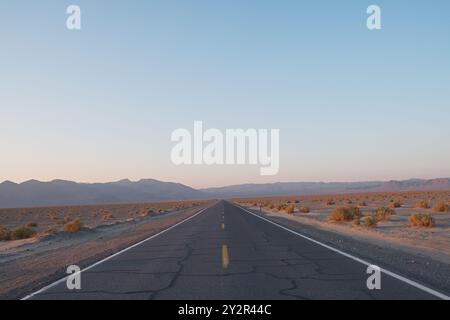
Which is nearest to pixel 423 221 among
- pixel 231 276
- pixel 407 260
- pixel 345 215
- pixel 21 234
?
pixel 345 215

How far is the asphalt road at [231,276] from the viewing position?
9031 millimetres

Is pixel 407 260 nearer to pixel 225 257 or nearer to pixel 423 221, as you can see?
pixel 225 257

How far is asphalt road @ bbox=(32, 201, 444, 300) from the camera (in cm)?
903

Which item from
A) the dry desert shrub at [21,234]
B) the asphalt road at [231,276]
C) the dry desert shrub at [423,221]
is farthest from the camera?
the dry desert shrub at [21,234]

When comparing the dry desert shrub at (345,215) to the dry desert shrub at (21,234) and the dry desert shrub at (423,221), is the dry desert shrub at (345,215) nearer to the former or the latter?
the dry desert shrub at (423,221)

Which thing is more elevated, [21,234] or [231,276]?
[231,276]

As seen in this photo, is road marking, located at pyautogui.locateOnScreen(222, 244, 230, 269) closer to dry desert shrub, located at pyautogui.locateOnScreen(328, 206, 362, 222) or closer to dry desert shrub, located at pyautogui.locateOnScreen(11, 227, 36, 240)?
dry desert shrub, located at pyautogui.locateOnScreen(11, 227, 36, 240)

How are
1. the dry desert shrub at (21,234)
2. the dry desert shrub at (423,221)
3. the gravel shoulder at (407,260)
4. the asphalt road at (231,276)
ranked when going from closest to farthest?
the asphalt road at (231,276) → the gravel shoulder at (407,260) → the dry desert shrub at (423,221) → the dry desert shrub at (21,234)

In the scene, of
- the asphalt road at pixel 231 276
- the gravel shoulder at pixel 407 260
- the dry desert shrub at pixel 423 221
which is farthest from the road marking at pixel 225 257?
the dry desert shrub at pixel 423 221

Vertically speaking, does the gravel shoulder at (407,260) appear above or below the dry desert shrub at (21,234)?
above

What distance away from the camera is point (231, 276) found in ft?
36.2

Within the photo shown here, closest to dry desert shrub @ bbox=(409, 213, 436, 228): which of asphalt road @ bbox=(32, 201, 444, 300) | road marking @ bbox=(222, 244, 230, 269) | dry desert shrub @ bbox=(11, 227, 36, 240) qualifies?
asphalt road @ bbox=(32, 201, 444, 300)
